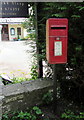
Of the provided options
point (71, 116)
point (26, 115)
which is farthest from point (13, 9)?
point (71, 116)

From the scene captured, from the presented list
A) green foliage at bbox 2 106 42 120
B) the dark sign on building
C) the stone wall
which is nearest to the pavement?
the dark sign on building

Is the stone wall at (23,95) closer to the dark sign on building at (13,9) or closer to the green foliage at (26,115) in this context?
the green foliage at (26,115)

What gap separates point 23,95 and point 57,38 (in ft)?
4.21

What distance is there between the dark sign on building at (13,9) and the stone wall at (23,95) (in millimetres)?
1639

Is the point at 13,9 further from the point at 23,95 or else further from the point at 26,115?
the point at 26,115

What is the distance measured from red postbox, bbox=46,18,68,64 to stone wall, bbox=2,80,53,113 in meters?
0.86

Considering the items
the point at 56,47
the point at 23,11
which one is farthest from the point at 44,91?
the point at 23,11

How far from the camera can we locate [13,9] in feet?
9.95

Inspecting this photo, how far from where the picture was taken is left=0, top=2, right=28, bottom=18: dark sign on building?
2.98 metres

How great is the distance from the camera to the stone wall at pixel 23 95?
2389 millimetres

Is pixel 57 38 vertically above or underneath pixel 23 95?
above

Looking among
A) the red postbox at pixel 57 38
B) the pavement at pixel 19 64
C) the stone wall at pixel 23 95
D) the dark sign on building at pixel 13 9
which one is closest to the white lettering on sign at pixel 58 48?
the red postbox at pixel 57 38

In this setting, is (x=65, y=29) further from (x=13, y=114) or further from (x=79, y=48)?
(x=13, y=114)

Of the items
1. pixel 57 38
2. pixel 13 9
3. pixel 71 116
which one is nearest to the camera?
pixel 57 38
